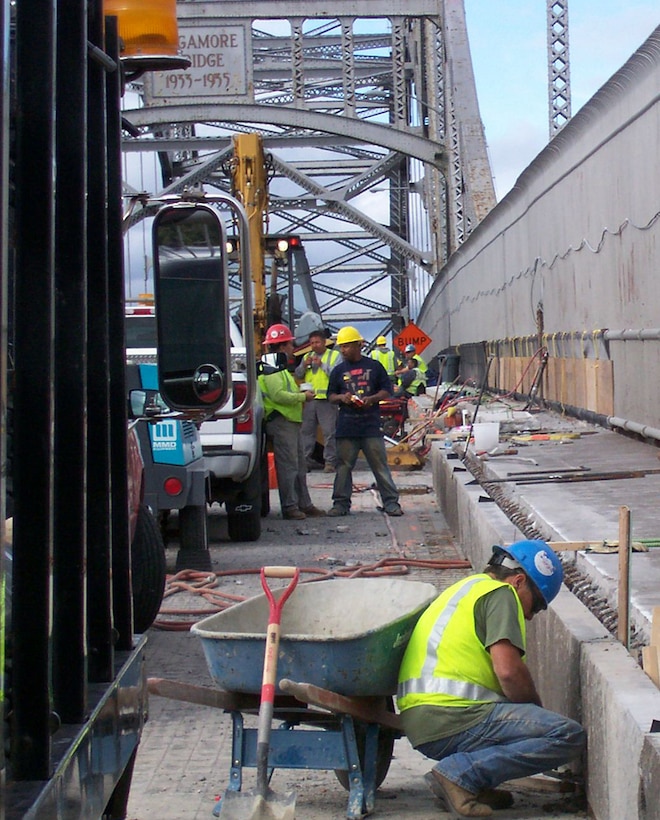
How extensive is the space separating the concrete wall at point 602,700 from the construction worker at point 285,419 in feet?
24.9

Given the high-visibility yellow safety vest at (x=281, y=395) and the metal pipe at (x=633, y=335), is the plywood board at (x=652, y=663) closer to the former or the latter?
the metal pipe at (x=633, y=335)

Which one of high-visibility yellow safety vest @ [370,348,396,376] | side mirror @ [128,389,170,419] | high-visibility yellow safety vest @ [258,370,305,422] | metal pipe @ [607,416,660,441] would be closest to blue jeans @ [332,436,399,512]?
high-visibility yellow safety vest @ [258,370,305,422]

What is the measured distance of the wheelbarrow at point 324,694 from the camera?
5.11 meters

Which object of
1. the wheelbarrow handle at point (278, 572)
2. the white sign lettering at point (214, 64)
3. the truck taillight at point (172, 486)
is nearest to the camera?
the wheelbarrow handle at point (278, 572)

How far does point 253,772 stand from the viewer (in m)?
5.71

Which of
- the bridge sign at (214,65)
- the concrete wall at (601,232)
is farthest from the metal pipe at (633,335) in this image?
the bridge sign at (214,65)

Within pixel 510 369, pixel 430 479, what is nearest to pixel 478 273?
pixel 510 369

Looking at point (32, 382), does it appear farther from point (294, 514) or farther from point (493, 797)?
point (294, 514)

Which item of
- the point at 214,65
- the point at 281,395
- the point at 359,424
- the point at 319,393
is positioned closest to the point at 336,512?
the point at 359,424

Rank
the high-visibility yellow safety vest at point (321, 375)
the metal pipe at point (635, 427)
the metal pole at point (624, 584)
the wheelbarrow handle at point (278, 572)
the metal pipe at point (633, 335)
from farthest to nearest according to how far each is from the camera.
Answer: the high-visibility yellow safety vest at point (321, 375)
the metal pipe at point (633, 335)
the metal pipe at point (635, 427)
the wheelbarrow handle at point (278, 572)
the metal pole at point (624, 584)

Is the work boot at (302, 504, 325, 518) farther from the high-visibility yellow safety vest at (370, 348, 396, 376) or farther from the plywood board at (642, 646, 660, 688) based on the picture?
the high-visibility yellow safety vest at (370, 348, 396, 376)

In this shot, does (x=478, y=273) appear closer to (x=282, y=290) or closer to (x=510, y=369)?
(x=510, y=369)

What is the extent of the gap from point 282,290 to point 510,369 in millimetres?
5520

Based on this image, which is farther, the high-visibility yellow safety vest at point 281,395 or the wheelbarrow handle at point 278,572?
the high-visibility yellow safety vest at point 281,395
